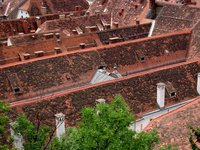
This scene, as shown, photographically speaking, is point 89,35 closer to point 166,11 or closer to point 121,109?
point 166,11

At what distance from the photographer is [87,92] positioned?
41.5 m

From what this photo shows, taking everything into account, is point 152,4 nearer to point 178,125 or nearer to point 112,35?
point 112,35

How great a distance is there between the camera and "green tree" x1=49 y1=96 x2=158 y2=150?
24656 mm

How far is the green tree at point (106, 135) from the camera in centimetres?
2466

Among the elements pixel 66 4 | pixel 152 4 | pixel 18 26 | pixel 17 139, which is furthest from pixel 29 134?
pixel 66 4

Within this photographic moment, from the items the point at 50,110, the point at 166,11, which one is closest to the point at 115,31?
the point at 166,11

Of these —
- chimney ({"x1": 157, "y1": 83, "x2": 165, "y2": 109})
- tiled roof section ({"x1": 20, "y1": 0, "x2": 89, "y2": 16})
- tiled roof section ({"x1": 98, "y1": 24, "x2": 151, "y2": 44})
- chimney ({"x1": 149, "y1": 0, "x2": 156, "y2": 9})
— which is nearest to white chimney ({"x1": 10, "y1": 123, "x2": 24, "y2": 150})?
chimney ({"x1": 157, "y1": 83, "x2": 165, "y2": 109})

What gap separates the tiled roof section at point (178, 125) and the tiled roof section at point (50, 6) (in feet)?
216

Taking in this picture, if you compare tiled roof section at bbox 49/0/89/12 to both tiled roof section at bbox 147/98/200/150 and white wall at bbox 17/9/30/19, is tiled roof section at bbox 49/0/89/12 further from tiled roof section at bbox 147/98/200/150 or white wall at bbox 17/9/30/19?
tiled roof section at bbox 147/98/200/150

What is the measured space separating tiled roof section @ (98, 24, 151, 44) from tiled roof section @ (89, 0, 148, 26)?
551cm

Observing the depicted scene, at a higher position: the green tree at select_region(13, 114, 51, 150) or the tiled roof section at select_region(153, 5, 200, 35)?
the tiled roof section at select_region(153, 5, 200, 35)

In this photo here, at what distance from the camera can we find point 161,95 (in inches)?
1710

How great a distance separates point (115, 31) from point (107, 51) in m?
11.6

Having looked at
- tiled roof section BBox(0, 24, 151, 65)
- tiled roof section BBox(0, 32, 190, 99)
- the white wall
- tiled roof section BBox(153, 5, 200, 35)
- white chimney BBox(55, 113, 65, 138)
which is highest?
the white wall
